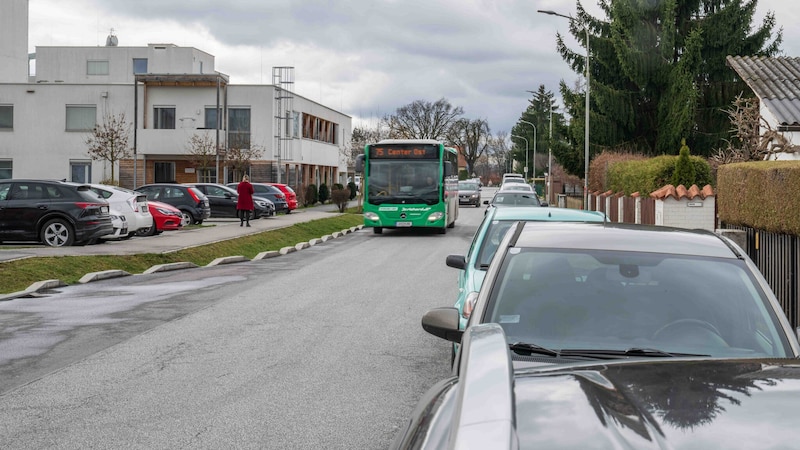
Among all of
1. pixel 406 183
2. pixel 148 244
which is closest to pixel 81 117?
pixel 406 183

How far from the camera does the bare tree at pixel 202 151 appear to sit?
57219 millimetres

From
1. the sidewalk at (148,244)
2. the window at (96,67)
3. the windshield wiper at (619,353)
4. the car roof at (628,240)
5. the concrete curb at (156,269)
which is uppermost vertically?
the window at (96,67)

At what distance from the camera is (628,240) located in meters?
5.15

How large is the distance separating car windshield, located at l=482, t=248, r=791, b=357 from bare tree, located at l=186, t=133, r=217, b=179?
173 ft

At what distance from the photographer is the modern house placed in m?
21.8

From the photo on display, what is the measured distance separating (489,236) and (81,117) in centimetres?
5524

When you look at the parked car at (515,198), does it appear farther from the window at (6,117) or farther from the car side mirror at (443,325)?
the window at (6,117)

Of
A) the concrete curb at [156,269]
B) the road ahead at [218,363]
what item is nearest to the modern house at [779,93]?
the road ahead at [218,363]

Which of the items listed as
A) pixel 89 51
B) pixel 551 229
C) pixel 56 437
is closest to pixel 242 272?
pixel 56 437

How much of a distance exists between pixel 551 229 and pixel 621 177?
26.0m

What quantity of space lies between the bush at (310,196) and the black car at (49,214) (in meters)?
35.4

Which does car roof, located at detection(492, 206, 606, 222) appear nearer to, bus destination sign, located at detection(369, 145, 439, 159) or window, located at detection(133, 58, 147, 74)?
bus destination sign, located at detection(369, 145, 439, 159)

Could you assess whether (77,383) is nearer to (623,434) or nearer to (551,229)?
(551,229)

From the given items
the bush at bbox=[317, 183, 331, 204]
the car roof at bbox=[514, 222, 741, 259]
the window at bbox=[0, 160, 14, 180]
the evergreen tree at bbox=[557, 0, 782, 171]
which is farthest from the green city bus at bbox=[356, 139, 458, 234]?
the window at bbox=[0, 160, 14, 180]
